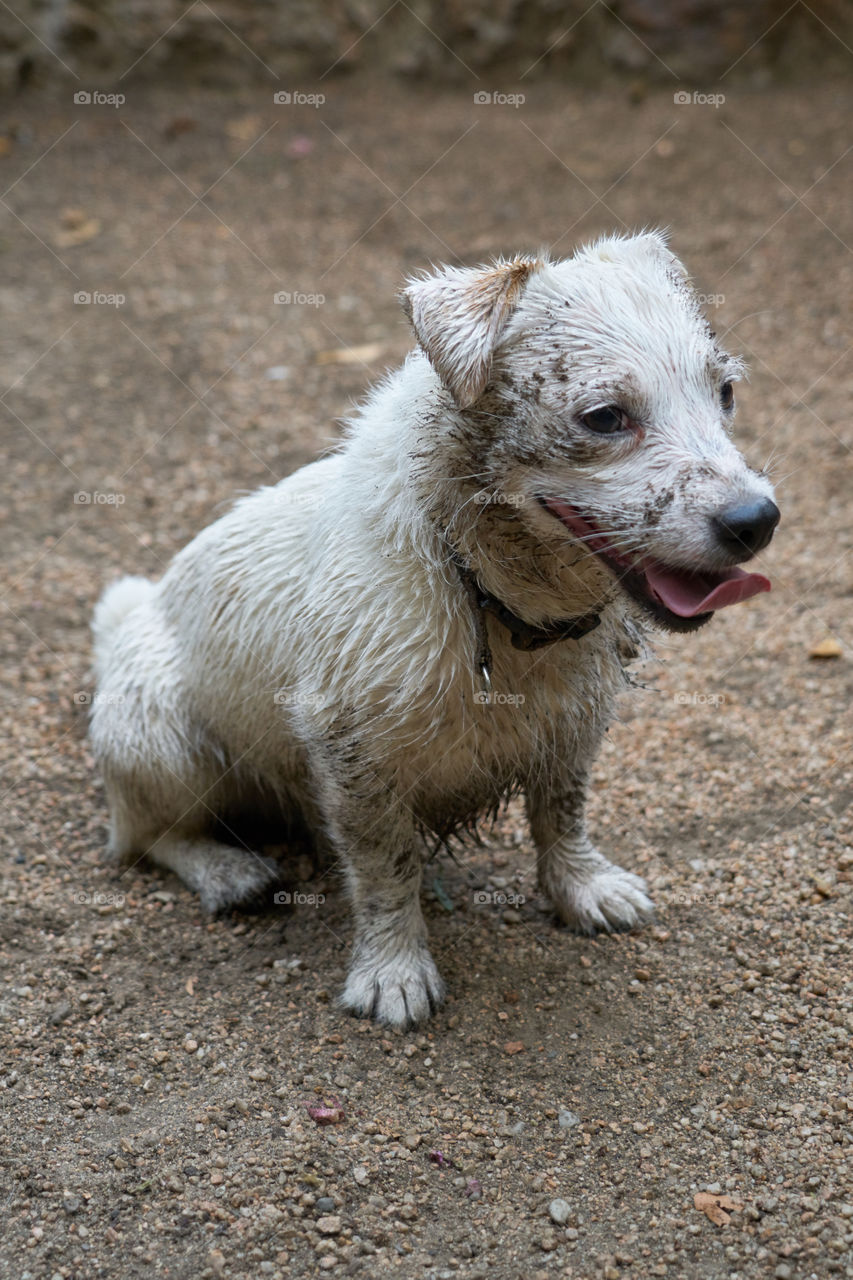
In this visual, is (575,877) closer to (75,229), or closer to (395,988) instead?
(395,988)

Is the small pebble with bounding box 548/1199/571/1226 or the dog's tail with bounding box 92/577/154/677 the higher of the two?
the dog's tail with bounding box 92/577/154/677

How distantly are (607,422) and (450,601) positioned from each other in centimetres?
71

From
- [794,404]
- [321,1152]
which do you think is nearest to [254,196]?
[794,404]

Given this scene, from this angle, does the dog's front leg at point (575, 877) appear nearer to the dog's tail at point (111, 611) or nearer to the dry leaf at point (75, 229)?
the dog's tail at point (111, 611)

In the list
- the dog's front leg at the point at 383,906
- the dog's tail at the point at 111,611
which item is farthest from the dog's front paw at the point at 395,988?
the dog's tail at the point at 111,611

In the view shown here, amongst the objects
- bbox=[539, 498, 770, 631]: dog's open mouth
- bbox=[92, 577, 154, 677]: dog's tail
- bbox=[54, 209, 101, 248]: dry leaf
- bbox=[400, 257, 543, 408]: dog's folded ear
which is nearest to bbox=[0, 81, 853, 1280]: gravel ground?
bbox=[54, 209, 101, 248]: dry leaf

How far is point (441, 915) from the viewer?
14.3 ft

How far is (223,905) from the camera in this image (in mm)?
4414

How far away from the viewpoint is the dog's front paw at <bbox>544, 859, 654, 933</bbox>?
4223 mm

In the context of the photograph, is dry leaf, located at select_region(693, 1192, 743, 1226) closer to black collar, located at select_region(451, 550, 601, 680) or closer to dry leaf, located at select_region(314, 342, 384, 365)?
black collar, located at select_region(451, 550, 601, 680)

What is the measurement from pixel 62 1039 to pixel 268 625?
4.98ft

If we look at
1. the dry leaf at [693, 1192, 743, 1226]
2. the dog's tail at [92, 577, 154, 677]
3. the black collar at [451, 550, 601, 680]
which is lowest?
the dry leaf at [693, 1192, 743, 1226]

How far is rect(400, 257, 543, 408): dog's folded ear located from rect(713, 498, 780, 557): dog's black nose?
72 cm

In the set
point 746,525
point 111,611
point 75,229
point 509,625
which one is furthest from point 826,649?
point 75,229
